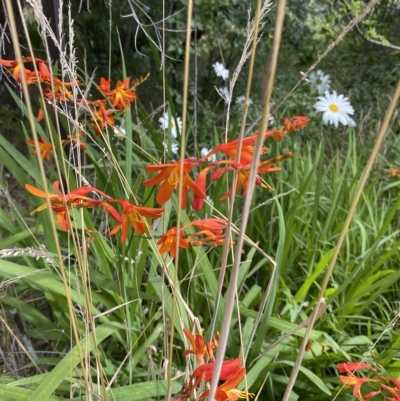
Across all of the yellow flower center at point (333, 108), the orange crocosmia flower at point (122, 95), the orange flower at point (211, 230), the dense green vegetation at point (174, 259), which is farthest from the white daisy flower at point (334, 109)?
the orange flower at point (211, 230)

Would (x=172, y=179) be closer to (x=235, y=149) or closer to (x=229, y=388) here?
(x=235, y=149)

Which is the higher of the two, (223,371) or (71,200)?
(71,200)

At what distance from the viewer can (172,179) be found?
54 centimetres

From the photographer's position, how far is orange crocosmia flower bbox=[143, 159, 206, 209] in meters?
0.51

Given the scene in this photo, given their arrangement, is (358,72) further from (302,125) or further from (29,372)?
(29,372)

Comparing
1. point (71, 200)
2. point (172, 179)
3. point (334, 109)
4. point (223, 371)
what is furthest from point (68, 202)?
point (334, 109)

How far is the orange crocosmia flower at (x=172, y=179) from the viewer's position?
513 mm

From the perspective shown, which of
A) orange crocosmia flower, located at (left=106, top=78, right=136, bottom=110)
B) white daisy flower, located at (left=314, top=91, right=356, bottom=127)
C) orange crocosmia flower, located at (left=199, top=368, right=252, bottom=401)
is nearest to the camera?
orange crocosmia flower, located at (left=199, top=368, right=252, bottom=401)

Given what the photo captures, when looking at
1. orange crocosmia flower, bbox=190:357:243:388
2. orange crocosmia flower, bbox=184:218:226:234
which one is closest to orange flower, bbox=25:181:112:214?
orange crocosmia flower, bbox=184:218:226:234

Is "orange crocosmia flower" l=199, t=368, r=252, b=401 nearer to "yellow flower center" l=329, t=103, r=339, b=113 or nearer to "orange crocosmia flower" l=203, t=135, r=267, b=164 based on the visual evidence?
"orange crocosmia flower" l=203, t=135, r=267, b=164

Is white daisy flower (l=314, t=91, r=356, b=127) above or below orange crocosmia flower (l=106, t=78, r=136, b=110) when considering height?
below

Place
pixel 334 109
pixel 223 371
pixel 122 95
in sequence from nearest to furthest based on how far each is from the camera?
pixel 223 371 < pixel 122 95 < pixel 334 109

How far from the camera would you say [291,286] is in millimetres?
1356

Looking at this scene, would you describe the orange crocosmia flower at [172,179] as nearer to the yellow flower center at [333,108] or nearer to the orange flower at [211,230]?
the orange flower at [211,230]
